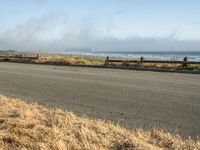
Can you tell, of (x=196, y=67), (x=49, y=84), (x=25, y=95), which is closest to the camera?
(x=25, y=95)

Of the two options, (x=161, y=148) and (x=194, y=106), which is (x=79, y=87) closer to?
Answer: (x=194, y=106)

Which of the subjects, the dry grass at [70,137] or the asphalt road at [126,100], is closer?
the dry grass at [70,137]

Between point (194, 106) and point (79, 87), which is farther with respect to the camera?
point (79, 87)

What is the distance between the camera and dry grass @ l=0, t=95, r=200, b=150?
5859mm

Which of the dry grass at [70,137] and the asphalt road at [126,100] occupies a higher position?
the dry grass at [70,137]

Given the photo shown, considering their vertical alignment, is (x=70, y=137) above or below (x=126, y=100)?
above

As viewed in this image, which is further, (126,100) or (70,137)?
(126,100)

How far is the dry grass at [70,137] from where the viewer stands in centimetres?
586

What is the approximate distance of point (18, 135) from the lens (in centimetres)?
636

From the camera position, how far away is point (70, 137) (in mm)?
6254

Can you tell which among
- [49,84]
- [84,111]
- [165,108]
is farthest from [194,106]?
[49,84]

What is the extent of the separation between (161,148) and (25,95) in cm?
816

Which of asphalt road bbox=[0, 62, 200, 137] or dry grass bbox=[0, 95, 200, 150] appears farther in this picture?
asphalt road bbox=[0, 62, 200, 137]

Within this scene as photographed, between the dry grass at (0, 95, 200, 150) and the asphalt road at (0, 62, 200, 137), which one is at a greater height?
the dry grass at (0, 95, 200, 150)
